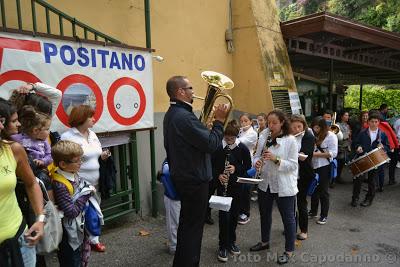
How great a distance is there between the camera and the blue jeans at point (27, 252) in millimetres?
2002

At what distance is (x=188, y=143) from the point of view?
9.69ft

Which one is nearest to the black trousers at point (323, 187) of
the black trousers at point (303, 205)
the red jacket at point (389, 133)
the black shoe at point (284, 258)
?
the black trousers at point (303, 205)

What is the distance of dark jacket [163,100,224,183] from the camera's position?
289cm

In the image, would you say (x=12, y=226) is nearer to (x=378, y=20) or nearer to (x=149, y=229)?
(x=149, y=229)

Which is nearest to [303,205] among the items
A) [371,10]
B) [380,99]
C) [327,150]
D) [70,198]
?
[327,150]

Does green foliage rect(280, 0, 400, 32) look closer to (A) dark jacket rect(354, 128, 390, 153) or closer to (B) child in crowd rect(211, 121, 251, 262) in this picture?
(A) dark jacket rect(354, 128, 390, 153)

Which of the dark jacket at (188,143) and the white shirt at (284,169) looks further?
the white shirt at (284,169)

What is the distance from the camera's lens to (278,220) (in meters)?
5.04

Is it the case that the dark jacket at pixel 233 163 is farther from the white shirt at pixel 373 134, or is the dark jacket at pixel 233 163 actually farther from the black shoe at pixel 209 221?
the white shirt at pixel 373 134

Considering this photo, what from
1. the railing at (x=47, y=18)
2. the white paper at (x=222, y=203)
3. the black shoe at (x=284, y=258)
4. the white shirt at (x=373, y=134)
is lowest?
the black shoe at (x=284, y=258)

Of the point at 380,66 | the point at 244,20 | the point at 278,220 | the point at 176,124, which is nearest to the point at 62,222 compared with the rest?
the point at 176,124

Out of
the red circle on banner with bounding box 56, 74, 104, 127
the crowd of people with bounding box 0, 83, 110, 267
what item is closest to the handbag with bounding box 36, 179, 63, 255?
the crowd of people with bounding box 0, 83, 110, 267

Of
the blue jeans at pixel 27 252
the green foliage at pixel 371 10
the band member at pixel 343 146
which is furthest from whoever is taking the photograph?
the green foliage at pixel 371 10

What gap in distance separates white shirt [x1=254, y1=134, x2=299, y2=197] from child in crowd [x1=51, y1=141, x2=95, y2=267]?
2.01m
